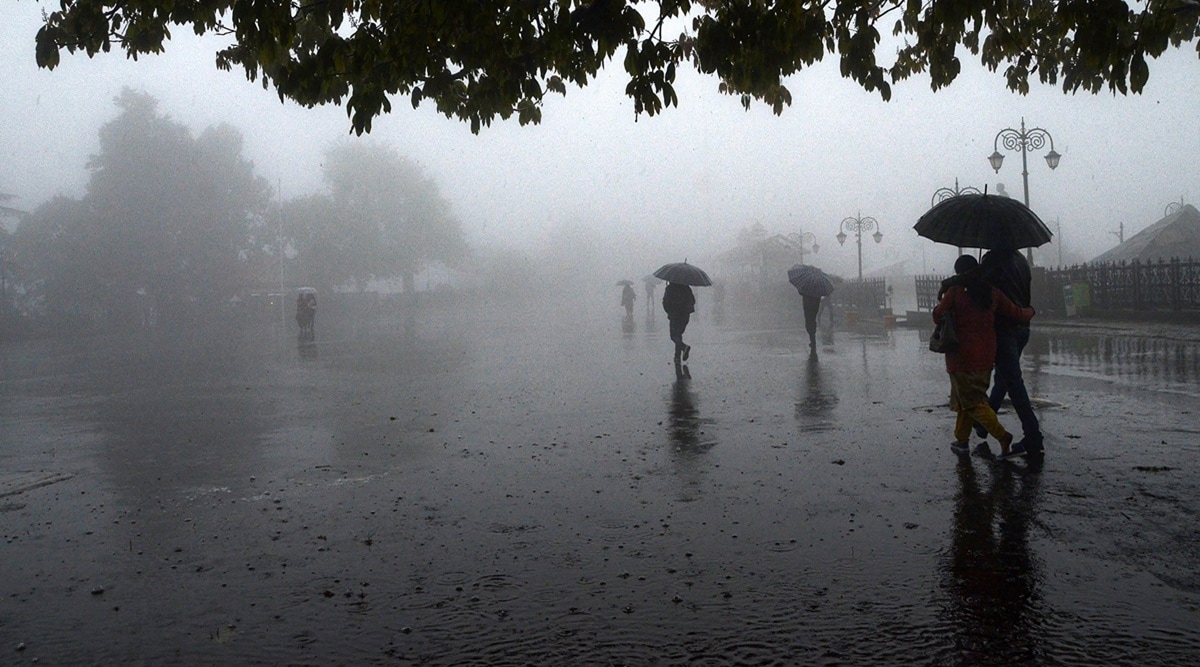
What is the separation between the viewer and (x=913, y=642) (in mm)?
3518

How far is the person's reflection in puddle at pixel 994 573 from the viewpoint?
348cm

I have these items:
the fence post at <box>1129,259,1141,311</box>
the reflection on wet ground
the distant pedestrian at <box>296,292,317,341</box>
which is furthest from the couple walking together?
the distant pedestrian at <box>296,292,317,341</box>

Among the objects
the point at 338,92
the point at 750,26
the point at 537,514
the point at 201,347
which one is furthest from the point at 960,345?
the point at 201,347

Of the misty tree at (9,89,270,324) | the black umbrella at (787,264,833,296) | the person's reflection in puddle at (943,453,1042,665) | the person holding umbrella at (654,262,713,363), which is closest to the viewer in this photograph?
the person's reflection in puddle at (943,453,1042,665)

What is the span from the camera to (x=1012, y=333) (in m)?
7.21

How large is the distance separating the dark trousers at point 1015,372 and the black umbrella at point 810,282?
31.4 feet

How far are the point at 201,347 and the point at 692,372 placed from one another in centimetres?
2025

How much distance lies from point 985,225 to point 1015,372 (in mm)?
1233

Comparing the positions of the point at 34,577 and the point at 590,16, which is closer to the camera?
the point at 34,577

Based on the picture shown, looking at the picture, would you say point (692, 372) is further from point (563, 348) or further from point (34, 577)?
point (34, 577)

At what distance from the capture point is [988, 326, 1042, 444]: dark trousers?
22.6 ft

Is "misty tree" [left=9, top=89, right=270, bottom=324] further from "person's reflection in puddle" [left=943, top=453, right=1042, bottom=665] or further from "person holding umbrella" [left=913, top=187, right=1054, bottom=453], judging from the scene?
"person's reflection in puddle" [left=943, top=453, right=1042, bottom=665]

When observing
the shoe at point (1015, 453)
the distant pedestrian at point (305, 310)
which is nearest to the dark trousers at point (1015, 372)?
the shoe at point (1015, 453)

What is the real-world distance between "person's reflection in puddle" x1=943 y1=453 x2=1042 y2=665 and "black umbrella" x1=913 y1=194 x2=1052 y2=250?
205cm
